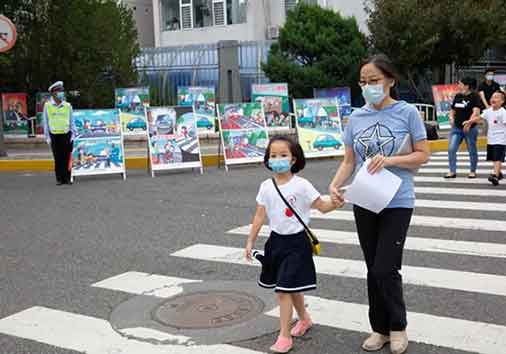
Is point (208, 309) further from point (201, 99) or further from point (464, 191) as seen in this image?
point (201, 99)

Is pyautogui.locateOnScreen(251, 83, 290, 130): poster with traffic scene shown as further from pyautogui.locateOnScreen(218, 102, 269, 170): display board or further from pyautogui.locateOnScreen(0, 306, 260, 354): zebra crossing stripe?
pyautogui.locateOnScreen(0, 306, 260, 354): zebra crossing stripe

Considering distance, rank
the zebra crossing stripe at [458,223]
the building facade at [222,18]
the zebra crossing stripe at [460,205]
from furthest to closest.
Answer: the building facade at [222,18] → the zebra crossing stripe at [460,205] → the zebra crossing stripe at [458,223]

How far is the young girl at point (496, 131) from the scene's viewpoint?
10734mm

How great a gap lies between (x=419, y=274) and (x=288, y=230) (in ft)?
7.06

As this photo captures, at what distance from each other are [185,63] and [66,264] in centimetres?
1850

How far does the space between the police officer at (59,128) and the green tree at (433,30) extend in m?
13.3

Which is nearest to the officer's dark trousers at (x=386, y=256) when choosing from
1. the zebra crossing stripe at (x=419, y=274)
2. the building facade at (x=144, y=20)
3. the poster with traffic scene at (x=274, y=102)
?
the zebra crossing stripe at (x=419, y=274)

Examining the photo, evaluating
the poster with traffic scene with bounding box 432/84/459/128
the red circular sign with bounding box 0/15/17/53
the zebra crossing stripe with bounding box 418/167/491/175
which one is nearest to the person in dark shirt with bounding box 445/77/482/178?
the zebra crossing stripe with bounding box 418/167/491/175

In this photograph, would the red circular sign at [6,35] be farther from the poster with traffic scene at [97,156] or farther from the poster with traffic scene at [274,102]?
the poster with traffic scene at [274,102]

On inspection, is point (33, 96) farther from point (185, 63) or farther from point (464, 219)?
point (464, 219)

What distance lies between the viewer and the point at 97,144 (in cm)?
1368

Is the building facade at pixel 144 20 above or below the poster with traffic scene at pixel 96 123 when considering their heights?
above

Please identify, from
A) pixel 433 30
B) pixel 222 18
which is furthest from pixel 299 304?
pixel 222 18

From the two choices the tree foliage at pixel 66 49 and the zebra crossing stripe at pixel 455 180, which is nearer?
the zebra crossing stripe at pixel 455 180
